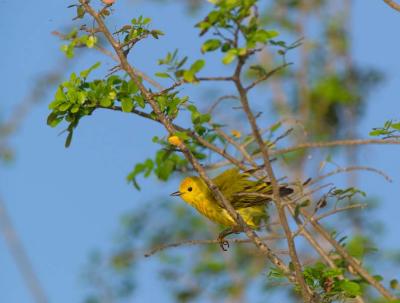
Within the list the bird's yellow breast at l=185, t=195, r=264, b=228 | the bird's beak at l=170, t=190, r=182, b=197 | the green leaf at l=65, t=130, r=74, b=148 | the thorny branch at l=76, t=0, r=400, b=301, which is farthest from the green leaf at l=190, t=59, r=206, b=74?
the bird's beak at l=170, t=190, r=182, b=197

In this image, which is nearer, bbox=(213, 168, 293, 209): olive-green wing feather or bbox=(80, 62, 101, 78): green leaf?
bbox=(80, 62, 101, 78): green leaf

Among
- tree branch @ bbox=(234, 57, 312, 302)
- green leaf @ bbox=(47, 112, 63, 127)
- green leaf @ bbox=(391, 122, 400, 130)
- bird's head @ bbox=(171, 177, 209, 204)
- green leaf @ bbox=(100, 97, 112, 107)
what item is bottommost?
tree branch @ bbox=(234, 57, 312, 302)

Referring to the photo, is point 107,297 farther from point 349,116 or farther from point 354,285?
point 354,285

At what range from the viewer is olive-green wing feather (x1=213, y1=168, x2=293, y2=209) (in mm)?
3432

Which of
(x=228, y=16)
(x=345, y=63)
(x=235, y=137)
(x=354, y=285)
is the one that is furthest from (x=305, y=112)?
(x=228, y=16)

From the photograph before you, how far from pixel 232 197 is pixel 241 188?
0.22 ft

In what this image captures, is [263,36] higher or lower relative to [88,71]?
lower

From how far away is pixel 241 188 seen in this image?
357 centimetres

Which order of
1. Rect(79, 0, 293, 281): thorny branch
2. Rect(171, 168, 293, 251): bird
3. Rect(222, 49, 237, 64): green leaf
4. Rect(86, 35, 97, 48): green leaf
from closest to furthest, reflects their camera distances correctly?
Rect(222, 49, 237, 64): green leaf, Rect(79, 0, 293, 281): thorny branch, Rect(86, 35, 97, 48): green leaf, Rect(171, 168, 293, 251): bird

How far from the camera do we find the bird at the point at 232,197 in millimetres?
3410

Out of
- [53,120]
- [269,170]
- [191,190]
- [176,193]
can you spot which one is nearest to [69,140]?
[53,120]

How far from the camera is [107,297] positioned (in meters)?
6.40

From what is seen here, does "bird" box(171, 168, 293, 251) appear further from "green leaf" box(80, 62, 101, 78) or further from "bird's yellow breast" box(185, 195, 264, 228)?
"green leaf" box(80, 62, 101, 78)

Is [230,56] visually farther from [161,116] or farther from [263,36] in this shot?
[161,116]
